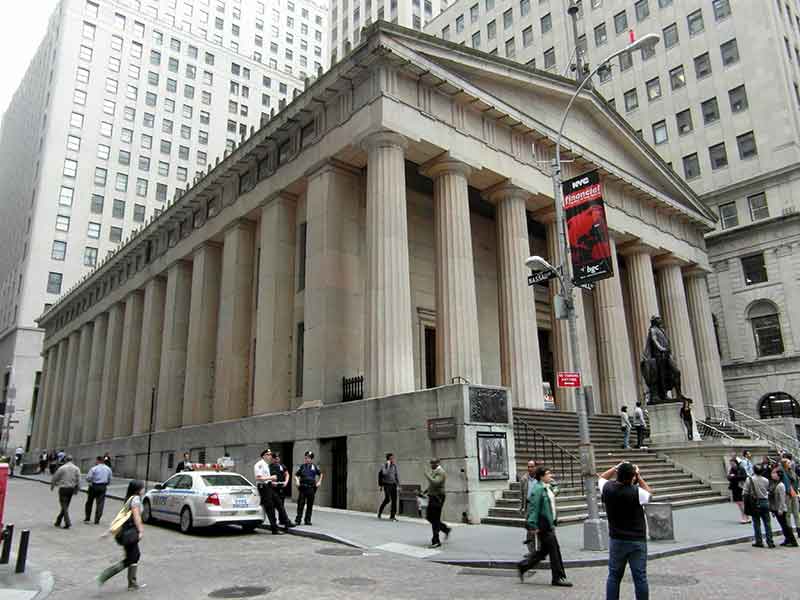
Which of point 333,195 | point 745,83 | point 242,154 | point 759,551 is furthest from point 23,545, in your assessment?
point 745,83

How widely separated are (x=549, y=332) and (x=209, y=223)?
733 inches

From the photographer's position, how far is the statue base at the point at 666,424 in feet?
73.3

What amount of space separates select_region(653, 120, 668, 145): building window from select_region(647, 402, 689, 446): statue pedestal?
→ 26882mm

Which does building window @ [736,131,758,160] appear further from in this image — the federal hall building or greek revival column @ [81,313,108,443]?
greek revival column @ [81,313,108,443]

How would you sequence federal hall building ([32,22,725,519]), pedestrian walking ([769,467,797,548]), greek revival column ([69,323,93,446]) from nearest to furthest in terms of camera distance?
pedestrian walking ([769,467,797,548]) → federal hall building ([32,22,725,519]) → greek revival column ([69,323,93,446])

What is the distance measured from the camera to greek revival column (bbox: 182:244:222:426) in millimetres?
29156

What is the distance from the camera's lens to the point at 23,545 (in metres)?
9.23

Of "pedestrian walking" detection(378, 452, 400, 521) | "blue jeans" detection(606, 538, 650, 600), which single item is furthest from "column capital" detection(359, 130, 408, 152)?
"blue jeans" detection(606, 538, 650, 600)

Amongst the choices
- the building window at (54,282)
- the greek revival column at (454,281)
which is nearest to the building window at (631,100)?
the greek revival column at (454,281)

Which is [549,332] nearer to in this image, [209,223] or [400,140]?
[400,140]

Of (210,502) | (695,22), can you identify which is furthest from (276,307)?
(695,22)

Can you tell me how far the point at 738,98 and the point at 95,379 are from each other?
47.4 metres

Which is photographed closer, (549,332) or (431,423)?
(431,423)

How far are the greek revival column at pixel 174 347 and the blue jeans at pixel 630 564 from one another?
28.0 metres
